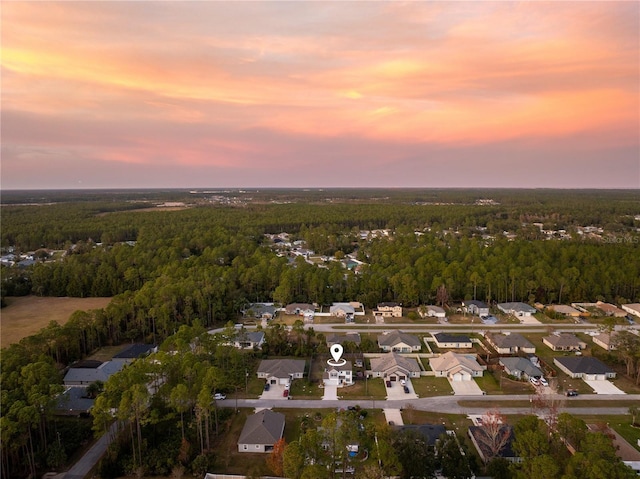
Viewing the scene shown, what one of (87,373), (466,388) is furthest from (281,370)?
(87,373)

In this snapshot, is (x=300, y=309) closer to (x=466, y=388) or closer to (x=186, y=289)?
(x=186, y=289)

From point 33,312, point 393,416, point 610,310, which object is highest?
point 610,310

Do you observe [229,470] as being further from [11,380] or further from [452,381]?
[452,381]

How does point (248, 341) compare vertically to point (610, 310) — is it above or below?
below

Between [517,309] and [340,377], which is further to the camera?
[517,309]

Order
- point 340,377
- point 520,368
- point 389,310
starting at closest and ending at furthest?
1. point 340,377
2. point 520,368
3. point 389,310

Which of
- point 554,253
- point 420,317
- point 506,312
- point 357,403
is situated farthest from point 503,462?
point 554,253

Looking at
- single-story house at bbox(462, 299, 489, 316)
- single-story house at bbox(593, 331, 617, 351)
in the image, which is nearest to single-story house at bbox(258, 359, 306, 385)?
single-story house at bbox(462, 299, 489, 316)
